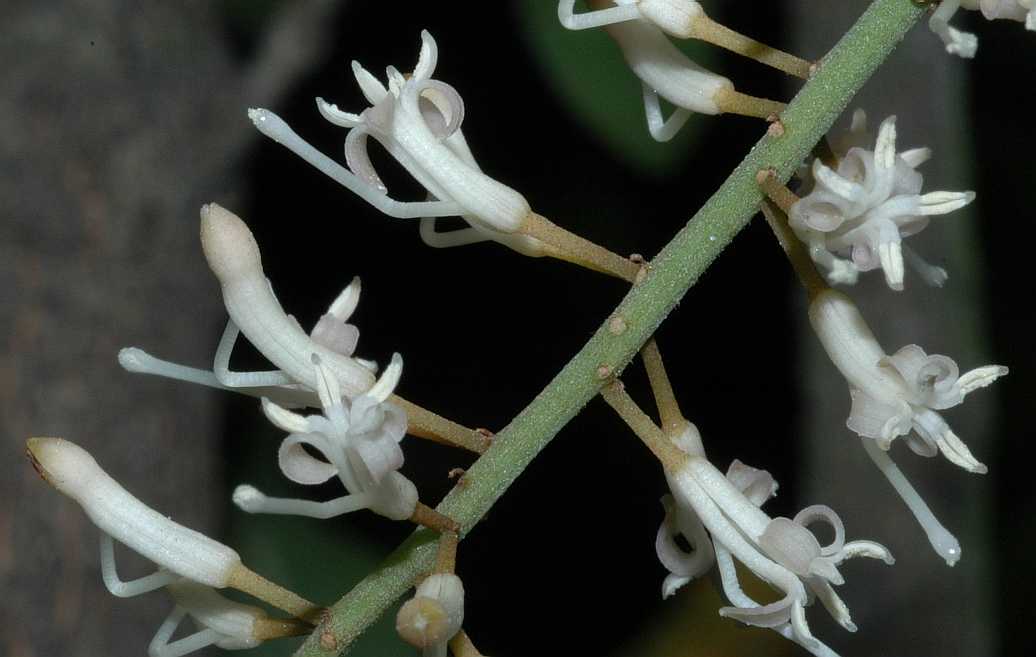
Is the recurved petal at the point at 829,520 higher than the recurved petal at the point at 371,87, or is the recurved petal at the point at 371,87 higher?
the recurved petal at the point at 371,87

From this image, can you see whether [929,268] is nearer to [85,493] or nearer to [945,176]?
[85,493]

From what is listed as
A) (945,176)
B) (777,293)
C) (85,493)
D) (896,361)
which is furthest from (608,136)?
(85,493)

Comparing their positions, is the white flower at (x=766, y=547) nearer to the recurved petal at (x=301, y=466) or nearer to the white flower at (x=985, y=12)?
the recurved petal at (x=301, y=466)

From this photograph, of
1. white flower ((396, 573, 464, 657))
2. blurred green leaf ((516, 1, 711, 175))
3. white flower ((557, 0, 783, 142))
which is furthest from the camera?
blurred green leaf ((516, 1, 711, 175))

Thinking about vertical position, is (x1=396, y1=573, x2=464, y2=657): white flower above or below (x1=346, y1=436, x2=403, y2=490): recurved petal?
below

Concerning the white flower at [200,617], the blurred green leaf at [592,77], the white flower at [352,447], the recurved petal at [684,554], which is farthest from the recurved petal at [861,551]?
the blurred green leaf at [592,77]

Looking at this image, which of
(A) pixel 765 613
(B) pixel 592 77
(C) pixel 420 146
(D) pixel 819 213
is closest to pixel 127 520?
(C) pixel 420 146

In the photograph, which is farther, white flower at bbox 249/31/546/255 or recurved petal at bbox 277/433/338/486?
white flower at bbox 249/31/546/255

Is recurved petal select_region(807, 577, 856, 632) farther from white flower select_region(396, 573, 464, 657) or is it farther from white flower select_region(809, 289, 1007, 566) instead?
white flower select_region(396, 573, 464, 657)

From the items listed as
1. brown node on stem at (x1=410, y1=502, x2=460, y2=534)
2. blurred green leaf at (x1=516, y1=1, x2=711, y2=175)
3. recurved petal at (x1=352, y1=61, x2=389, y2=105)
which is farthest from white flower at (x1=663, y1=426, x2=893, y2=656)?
blurred green leaf at (x1=516, y1=1, x2=711, y2=175)

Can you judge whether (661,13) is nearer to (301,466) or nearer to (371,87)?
(371,87)
